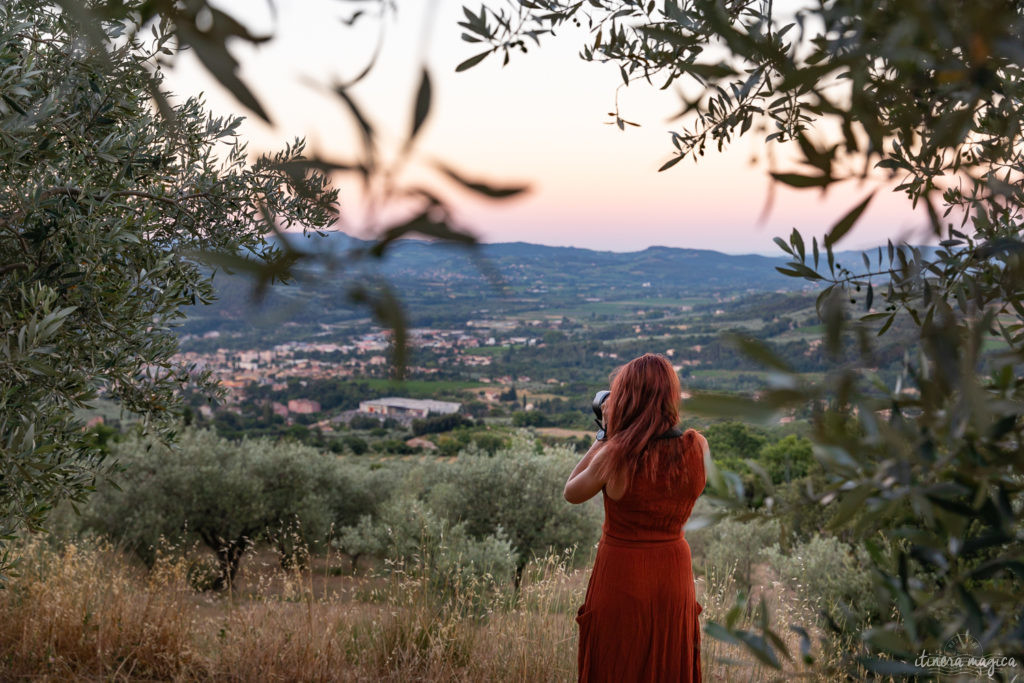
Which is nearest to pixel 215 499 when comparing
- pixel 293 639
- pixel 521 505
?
pixel 521 505

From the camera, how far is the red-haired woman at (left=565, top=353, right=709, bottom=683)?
2.94 metres

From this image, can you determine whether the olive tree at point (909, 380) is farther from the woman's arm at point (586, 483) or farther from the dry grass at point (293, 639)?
the dry grass at point (293, 639)

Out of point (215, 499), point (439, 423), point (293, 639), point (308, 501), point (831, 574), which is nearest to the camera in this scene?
point (293, 639)

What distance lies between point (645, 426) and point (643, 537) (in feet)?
1.67

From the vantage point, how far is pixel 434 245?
39cm

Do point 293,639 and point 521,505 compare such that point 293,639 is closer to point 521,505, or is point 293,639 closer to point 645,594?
point 645,594

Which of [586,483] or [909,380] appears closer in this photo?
[909,380]

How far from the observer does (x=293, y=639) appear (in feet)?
12.9

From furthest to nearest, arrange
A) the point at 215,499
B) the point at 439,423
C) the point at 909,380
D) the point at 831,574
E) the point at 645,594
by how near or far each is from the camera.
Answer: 1. the point at 439,423
2. the point at 215,499
3. the point at 831,574
4. the point at 645,594
5. the point at 909,380

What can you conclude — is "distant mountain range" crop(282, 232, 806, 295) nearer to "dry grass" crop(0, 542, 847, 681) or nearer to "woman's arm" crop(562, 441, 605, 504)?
"woman's arm" crop(562, 441, 605, 504)

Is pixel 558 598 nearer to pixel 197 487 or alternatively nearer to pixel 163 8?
pixel 163 8

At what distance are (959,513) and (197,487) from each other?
10.6 meters

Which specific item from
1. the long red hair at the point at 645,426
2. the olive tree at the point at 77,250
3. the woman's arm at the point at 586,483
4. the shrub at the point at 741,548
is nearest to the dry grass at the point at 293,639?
the woman's arm at the point at 586,483

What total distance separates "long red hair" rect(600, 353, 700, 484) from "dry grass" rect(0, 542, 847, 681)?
4.31 ft
